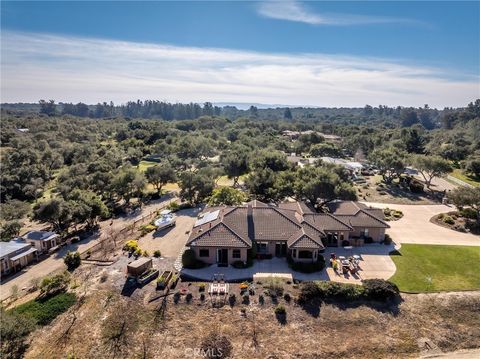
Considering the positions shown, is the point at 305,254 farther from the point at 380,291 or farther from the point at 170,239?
the point at 170,239

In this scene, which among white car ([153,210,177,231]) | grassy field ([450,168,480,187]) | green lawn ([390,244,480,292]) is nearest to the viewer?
green lawn ([390,244,480,292])

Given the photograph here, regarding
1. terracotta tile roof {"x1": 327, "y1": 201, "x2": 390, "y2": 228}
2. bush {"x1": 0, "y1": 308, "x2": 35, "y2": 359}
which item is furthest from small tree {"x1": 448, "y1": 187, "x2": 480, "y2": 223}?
bush {"x1": 0, "y1": 308, "x2": 35, "y2": 359}

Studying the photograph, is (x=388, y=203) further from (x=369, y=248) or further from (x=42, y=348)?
(x=42, y=348)

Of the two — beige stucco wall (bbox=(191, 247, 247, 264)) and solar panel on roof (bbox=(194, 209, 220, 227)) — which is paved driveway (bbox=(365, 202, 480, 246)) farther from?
solar panel on roof (bbox=(194, 209, 220, 227))

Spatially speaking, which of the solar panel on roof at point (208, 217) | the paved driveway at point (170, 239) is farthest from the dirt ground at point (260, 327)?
the solar panel on roof at point (208, 217)

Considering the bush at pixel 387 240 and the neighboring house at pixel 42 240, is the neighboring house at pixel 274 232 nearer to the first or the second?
the bush at pixel 387 240
